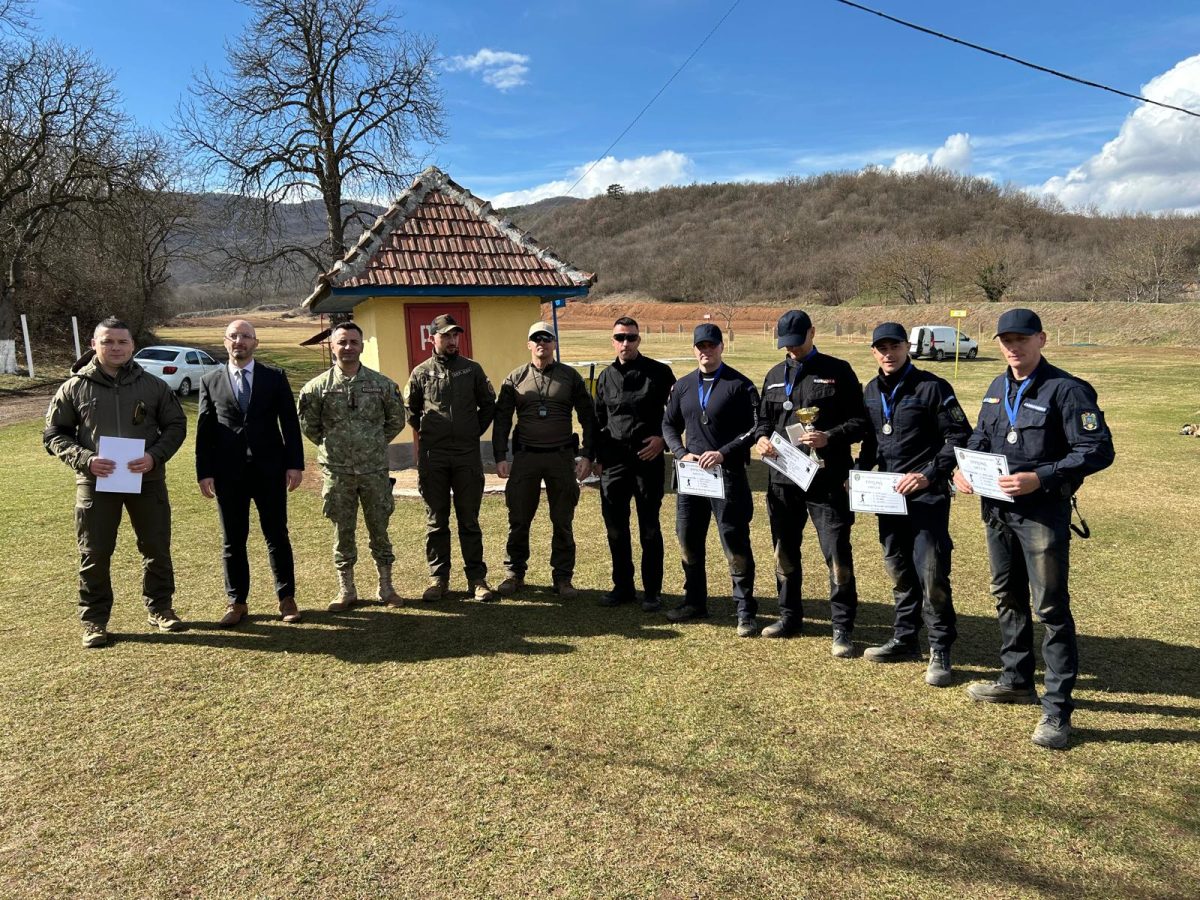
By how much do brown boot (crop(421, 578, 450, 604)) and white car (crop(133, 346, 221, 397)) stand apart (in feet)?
63.7

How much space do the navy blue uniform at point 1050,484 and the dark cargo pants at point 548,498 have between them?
288cm

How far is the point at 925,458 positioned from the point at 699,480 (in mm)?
1363

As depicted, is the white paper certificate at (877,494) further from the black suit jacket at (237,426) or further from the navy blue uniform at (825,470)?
the black suit jacket at (237,426)

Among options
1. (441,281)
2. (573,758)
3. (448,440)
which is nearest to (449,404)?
(448,440)

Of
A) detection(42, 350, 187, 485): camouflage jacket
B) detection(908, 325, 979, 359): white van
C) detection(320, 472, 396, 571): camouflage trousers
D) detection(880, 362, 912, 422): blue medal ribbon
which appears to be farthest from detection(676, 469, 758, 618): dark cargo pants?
detection(908, 325, 979, 359): white van

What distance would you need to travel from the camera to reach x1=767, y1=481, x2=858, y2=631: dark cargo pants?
4.51m

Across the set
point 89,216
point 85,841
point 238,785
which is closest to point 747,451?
point 238,785

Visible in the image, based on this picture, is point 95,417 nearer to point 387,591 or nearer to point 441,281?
point 387,591

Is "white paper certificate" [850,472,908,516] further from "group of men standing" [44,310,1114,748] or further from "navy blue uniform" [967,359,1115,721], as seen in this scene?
"navy blue uniform" [967,359,1115,721]

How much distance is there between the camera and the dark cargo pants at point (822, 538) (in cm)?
451

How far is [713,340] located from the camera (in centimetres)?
484

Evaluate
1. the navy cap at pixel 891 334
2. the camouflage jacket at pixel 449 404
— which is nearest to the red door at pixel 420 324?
the camouflage jacket at pixel 449 404

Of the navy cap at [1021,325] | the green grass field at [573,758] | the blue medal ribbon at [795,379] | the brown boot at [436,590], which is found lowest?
the green grass field at [573,758]

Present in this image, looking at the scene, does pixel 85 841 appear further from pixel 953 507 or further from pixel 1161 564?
pixel 953 507
